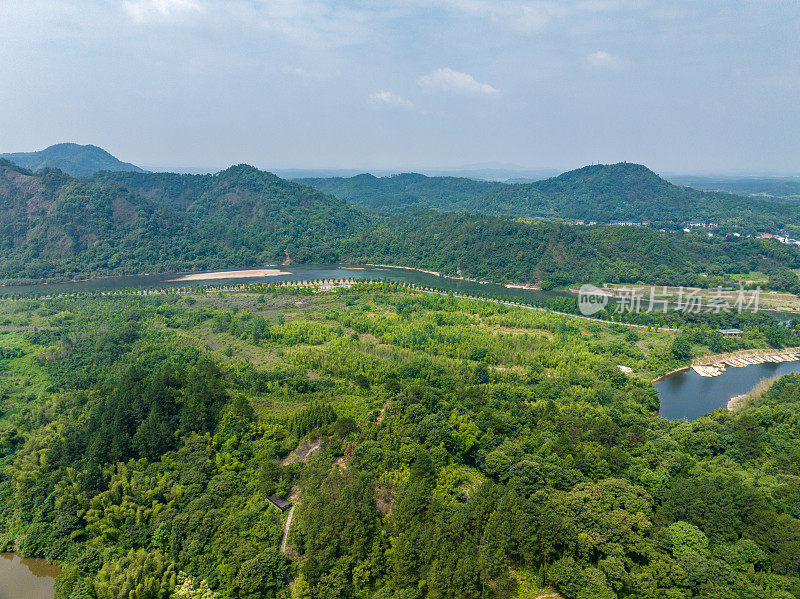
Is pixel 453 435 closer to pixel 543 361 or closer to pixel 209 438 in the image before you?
pixel 209 438

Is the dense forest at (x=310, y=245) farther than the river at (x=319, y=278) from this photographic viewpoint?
Yes

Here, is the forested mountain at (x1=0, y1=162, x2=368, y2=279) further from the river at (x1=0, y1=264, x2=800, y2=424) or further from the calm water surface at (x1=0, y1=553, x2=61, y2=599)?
Result: the calm water surface at (x1=0, y1=553, x2=61, y2=599)

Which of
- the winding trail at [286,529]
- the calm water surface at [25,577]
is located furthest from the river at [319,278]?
the calm water surface at [25,577]

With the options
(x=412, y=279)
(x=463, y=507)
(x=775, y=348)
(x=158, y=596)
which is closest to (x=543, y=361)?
(x=463, y=507)

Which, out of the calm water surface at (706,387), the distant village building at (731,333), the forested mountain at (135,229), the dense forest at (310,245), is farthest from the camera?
the forested mountain at (135,229)

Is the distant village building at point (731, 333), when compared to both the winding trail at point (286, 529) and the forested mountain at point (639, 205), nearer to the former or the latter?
the winding trail at point (286, 529)

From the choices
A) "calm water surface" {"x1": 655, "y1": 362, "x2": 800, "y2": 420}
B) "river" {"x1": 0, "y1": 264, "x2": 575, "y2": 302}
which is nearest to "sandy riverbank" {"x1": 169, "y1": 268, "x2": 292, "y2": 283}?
"river" {"x1": 0, "y1": 264, "x2": 575, "y2": 302}
